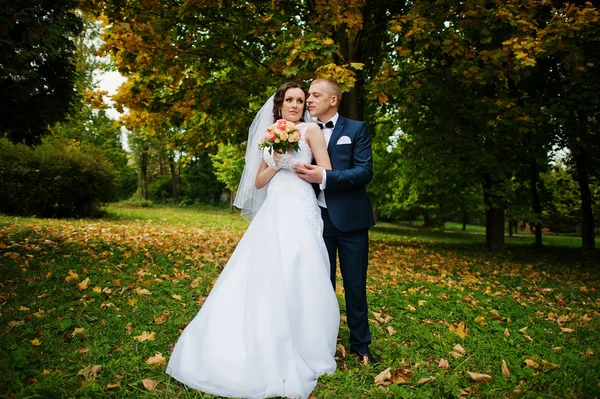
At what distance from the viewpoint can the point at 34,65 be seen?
6664mm

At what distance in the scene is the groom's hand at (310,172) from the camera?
11.0 feet

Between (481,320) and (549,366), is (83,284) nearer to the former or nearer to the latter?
(481,320)

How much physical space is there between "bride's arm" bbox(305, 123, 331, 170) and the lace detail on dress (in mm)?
58

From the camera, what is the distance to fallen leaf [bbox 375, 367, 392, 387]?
3273mm

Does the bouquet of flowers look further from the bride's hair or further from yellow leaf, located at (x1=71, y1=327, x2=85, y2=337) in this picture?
yellow leaf, located at (x1=71, y1=327, x2=85, y2=337)

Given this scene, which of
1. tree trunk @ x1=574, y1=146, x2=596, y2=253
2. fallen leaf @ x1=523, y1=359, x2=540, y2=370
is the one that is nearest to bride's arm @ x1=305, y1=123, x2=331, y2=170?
fallen leaf @ x1=523, y1=359, x2=540, y2=370

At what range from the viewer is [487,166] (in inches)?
364

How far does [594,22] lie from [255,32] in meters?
6.32

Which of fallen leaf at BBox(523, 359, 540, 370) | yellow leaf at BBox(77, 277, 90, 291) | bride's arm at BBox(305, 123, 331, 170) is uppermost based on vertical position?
bride's arm at BBox(305, 123, 331, 170)

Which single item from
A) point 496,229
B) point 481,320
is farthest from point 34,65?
point 496,229

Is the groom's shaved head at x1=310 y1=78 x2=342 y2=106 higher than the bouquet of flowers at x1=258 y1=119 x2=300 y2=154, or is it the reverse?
the groom's shaved head at x1=310 y1=78 x2=342 y2=106

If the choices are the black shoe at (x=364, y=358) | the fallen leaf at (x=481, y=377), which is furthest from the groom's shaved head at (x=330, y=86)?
the fallen leaf at (x=481, y=377)

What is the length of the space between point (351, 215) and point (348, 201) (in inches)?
5.2

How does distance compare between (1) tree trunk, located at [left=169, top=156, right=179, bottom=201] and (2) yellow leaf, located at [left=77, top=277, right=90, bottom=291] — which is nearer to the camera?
(2) yellow leaf, located at [left=77, top=277, right=90, bottom=291]
